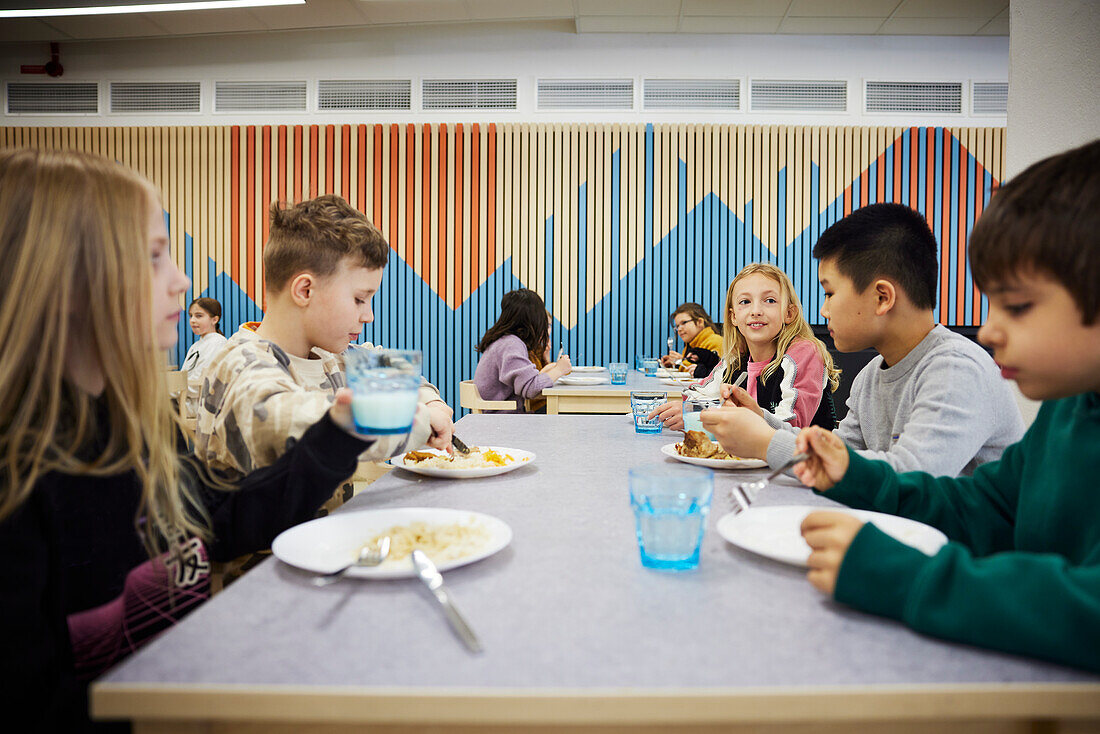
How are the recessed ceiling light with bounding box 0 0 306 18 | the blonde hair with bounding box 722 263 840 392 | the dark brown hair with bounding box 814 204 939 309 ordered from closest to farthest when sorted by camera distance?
the dark brown hair with bounding box 814 204 939 309 < the blonde hair with bounding box 722 263 840 392 < the recessed ceiling light with bounding box 0 0 306 18

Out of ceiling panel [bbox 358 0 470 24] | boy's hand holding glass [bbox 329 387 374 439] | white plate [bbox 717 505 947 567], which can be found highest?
ceiling panel [bbox 358 0 470 24]

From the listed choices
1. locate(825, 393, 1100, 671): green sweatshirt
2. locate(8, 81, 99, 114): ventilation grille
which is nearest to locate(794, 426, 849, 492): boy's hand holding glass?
locate(825, 393, 1100, 671): green sweatshirt

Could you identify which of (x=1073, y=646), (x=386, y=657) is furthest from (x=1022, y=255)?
(x=386, y=657)

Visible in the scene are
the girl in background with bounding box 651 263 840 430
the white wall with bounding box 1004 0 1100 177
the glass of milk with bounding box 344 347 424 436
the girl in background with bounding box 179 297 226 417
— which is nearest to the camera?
the glass of milk with bounding box 344 347 424 436

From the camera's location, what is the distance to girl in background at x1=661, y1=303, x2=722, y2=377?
5.60 m

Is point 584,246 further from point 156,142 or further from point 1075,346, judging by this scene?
point 1075,346

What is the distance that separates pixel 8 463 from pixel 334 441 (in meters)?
0.46

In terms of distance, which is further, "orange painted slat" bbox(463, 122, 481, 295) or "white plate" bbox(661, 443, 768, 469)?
"orange painted slat" bbox(463, 122, 481, 295)

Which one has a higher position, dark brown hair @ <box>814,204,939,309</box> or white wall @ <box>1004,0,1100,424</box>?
white wall @ <box>1004,0,1100,424</box>

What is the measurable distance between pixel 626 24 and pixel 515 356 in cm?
378

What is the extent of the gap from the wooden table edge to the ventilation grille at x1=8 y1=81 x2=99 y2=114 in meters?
8.47

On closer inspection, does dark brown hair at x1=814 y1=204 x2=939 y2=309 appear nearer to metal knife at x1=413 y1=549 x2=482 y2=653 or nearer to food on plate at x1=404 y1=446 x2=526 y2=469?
food on plate at x1=404 y1=446 x2=526 y2=469

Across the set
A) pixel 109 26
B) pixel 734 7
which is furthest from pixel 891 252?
pixel 109 26

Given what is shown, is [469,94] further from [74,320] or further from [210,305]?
[74,320]
